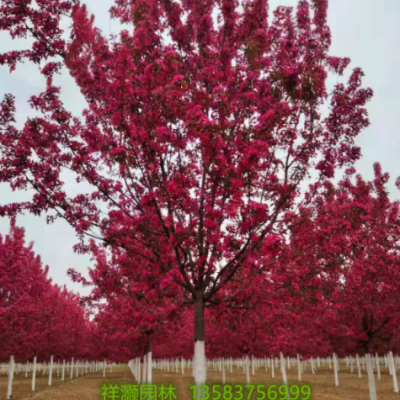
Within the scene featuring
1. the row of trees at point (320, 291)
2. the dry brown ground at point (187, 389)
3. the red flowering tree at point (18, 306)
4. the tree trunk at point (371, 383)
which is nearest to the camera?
the row of trees at point (320, 291)

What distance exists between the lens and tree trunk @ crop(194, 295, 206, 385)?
6.93 metres

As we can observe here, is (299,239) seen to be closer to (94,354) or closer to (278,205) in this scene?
(278,205)

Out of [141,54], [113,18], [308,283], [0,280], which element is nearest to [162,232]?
[308,283]

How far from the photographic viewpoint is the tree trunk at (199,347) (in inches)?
273

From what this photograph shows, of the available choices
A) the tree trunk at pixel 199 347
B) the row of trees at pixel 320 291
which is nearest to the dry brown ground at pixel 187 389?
the row of trees at pixel 320 291

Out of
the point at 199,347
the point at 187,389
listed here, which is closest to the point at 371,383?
the point at 199,347

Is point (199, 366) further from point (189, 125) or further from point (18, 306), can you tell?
point (18, 306)

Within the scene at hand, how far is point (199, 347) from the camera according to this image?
23.6 ft

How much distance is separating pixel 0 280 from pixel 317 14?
73.5ft

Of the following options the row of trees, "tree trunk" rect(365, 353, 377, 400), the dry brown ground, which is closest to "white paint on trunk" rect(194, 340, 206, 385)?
the row of trees

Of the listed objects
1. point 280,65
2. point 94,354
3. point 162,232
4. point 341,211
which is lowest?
point 94,354

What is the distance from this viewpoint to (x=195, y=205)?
696 cm

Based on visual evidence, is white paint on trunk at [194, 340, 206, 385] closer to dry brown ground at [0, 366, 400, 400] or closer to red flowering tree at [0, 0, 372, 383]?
red flowering tree at [0, 0, 372, 383]

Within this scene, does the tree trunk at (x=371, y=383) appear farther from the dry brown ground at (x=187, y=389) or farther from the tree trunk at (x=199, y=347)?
the tree trunk at (x=199, y=347)
